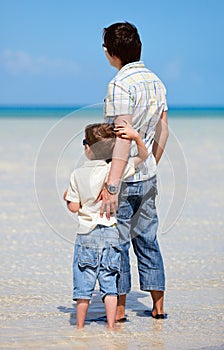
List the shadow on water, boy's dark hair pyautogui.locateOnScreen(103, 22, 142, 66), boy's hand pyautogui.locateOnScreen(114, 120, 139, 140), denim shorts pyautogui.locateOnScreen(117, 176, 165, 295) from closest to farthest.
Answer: boy's hand pyautogui.locateOnScreen(114, 120, 139, 140)
boy's dark hair pyautogui.locateOnScreen(103, 22, 142, 66)
denim shorts pyautogui.locateOnScreen(117, 176, 165, 295)
the shadow on water

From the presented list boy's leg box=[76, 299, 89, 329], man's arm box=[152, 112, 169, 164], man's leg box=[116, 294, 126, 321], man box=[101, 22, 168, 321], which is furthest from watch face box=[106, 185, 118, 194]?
man's leg box=[116, 294, 126, 321]

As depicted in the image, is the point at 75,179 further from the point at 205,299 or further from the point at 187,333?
the point at 205,299

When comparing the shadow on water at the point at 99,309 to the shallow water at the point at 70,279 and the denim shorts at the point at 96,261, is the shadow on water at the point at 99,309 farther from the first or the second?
the denim shorts at the point at 96,261

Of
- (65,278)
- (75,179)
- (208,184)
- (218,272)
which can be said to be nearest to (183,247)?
(218,272)

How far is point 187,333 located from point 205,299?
69cm

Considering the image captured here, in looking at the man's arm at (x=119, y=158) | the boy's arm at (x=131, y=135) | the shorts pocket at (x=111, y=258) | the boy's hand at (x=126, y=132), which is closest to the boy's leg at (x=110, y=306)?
the shorts pocket at (x=111, y=258)

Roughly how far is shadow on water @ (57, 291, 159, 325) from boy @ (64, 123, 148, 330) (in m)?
0.25

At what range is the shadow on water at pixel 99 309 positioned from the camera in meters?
4.20

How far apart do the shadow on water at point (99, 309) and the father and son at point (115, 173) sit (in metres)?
0.22

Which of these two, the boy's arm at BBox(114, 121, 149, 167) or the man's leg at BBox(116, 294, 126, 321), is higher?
the boy's arm at BBox(114, 121, 149, 167)

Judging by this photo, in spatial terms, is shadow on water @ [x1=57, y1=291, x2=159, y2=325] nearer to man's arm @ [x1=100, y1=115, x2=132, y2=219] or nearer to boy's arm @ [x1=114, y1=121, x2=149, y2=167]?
man's arm @ [x1=100, y1=115, x2=132, y2=219]

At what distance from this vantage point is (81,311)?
3932 mm

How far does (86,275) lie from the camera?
12.8 feet

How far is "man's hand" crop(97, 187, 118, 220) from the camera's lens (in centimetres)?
382
